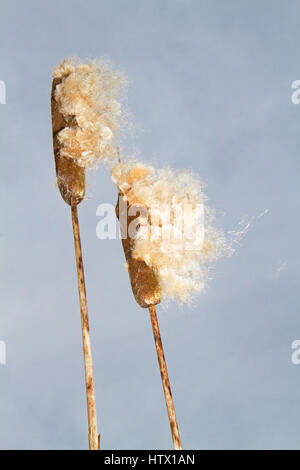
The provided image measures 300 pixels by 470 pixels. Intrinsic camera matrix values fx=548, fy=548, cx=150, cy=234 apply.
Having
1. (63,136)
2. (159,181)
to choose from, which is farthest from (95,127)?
(159,181)

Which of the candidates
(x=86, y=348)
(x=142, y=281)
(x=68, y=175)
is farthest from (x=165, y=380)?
(x=68, y=175)

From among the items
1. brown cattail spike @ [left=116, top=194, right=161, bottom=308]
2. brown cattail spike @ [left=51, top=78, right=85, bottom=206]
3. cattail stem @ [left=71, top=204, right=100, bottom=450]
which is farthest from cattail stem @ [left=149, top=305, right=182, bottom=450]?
brown cattail spike @ [left=51, top=78, right=85, bottom=206]

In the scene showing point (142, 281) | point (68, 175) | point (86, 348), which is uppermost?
point (68, 175)

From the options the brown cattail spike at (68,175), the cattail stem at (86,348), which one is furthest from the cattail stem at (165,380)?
the brown cattail spike at (68,175)

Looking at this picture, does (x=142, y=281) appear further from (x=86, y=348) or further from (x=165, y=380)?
(x=165, y=380)
